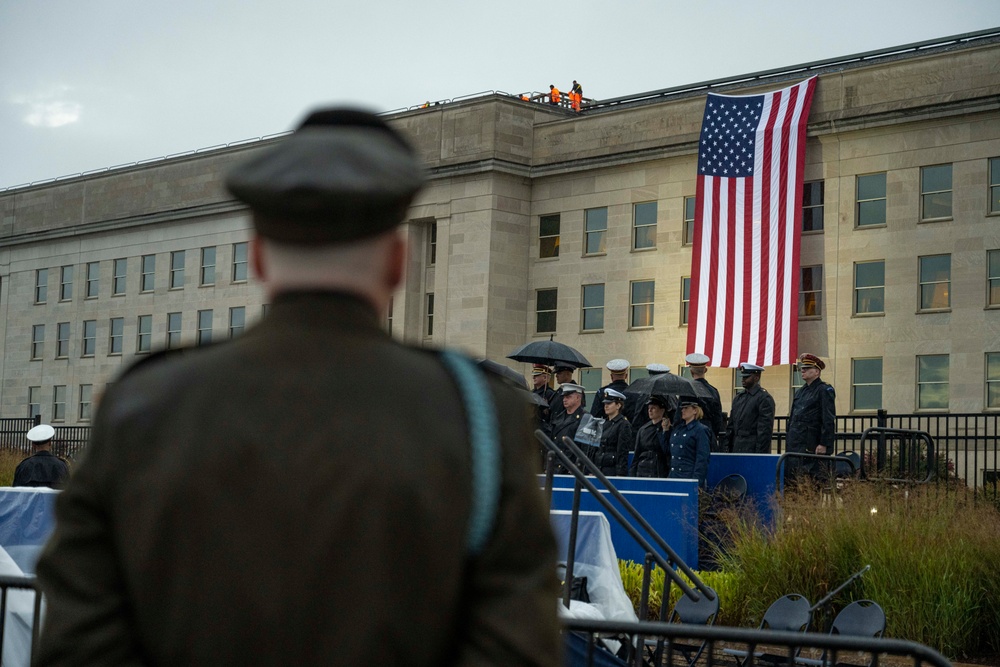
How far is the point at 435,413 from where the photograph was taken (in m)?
2.13

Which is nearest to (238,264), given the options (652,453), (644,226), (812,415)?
(644,226)

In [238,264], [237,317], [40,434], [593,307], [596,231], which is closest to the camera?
[40,434]

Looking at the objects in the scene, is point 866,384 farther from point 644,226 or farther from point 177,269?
point 177,269

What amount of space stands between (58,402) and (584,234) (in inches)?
1144

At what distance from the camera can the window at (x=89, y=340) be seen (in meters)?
63.9

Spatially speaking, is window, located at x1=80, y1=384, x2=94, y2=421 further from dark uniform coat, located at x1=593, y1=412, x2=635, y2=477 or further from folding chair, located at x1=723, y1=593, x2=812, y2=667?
folding chair, located at x1=723, y1=593, x2=812, y2=667

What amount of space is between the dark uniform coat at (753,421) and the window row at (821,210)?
22.4 metres

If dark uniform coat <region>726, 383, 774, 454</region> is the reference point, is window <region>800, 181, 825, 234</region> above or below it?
above

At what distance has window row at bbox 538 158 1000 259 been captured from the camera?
131 ft

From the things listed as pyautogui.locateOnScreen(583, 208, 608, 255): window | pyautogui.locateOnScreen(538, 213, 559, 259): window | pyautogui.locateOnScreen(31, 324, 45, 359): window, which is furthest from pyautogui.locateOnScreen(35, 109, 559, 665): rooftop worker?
pyautogui.locateOnScreen(31, 324, 45, 359): window

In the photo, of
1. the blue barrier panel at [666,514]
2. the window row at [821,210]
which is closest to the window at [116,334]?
the window row at [821,210]

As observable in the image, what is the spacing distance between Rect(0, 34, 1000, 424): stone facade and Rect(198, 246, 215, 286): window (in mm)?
329

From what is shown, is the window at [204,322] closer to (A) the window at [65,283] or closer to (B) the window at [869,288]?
(A) the window at [65,283]

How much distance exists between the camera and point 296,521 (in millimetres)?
2023
